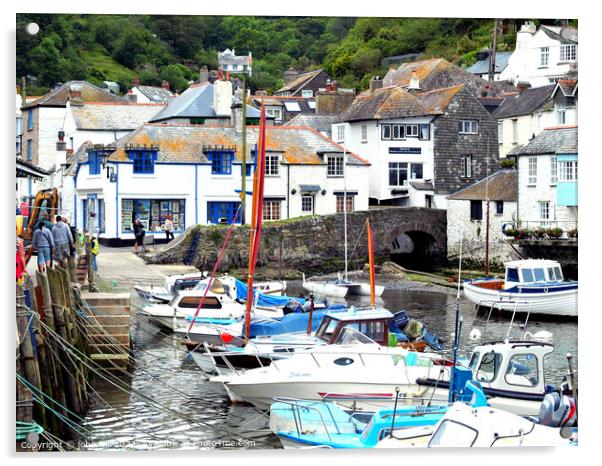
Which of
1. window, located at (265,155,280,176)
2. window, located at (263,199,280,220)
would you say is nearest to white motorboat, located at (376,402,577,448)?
window, located at (263,199,280,220)

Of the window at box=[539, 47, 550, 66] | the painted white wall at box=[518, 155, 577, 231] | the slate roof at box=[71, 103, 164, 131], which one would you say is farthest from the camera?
the window at box=[539, 47, 550, 66]

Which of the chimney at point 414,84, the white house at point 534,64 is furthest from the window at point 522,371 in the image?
the white house at point 534,64

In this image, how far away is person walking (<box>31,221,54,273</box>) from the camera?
14.6 meters

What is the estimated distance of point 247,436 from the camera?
41.5 feet

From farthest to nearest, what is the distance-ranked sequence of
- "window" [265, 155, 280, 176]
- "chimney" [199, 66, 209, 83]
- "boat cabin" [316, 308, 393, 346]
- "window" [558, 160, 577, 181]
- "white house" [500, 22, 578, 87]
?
"white house" [500, 22, 578, 87], "window" [265, 155, 280, 176], "window" [558, 160, 577, 181], "chimney" [199, 66, 209, 83], "boat cabin" [316, 308, 393, 346]

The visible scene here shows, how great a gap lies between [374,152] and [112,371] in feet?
66.4

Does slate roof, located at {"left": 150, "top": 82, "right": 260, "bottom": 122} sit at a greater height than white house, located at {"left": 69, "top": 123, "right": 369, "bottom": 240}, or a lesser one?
greater

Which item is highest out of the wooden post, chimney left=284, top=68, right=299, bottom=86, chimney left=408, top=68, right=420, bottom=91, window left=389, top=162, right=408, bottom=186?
chimney left=408, top=68, right=420, bottom=91

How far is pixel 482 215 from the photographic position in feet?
98.5

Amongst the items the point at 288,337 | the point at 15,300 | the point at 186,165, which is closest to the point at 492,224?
the point at 186,165

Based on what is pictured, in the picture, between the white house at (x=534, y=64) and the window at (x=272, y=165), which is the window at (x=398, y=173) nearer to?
the window at (x=272, y=165)

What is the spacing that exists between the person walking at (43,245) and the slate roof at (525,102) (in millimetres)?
19428

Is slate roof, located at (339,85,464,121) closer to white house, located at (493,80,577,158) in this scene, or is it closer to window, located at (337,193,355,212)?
white house, located at (493,80,577,158)

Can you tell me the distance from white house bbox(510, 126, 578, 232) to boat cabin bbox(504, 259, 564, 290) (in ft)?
2.87
